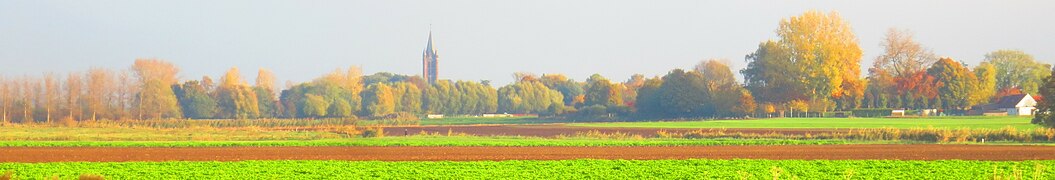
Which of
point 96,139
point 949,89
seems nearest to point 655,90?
point 949,89

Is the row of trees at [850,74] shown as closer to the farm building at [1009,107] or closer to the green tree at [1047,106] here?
the farm building at [1009,107]

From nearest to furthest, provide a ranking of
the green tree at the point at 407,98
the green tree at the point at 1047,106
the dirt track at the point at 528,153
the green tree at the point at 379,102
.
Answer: the dirt track at the point at 528,153
the green tree at the point at 1047,106
the green tree at the point at 379,102
the green tree at the point at 407,98

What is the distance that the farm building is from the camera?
377ft

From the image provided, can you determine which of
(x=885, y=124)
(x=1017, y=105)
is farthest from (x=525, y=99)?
(x=885, y=124)

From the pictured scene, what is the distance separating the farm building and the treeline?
1175 millimetres

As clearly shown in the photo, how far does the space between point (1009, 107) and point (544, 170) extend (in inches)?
3786

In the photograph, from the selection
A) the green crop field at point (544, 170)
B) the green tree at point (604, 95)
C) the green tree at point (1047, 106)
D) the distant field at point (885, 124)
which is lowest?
the green crop field at point (544, 170)

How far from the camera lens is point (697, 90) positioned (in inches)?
4469

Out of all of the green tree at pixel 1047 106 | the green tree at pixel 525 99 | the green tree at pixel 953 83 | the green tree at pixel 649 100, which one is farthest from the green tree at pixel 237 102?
the green tree at pixel 1047 106

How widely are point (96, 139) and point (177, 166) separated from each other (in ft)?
107

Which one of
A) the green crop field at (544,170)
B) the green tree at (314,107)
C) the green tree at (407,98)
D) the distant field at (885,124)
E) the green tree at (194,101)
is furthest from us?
the green tree at (407,98)

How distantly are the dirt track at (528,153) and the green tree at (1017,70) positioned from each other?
88853 millimetres

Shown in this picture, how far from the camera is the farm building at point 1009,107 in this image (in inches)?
4525

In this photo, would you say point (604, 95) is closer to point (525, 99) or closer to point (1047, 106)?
point (525, 99)
